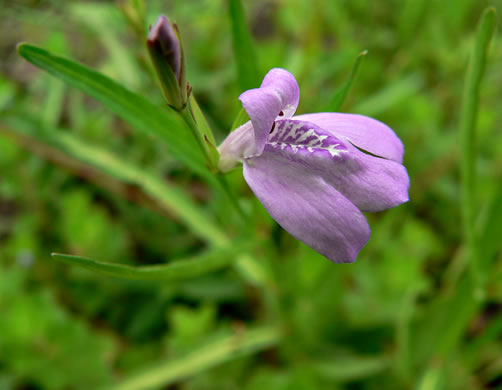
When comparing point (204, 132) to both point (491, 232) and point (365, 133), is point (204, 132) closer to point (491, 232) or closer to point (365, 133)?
point (365, 133)

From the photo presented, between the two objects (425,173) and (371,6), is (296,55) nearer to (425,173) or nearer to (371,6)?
(425,173)

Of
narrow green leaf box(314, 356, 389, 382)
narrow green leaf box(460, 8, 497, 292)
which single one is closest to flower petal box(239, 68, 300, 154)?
narrow green leaf box(460, 8, 497, 292)

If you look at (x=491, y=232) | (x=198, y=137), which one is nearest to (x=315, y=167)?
(x=198, y=137)

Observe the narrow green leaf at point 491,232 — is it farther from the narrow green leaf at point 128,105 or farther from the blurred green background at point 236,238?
the narrow green leaf at point 128,105

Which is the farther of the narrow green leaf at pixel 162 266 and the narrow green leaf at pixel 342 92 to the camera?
the narrow green leaf at pixel 342 92

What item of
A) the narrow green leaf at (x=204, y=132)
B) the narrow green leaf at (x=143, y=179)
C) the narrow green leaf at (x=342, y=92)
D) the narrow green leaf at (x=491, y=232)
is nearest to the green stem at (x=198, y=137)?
the narrow green leaf at (x=204, y=132)

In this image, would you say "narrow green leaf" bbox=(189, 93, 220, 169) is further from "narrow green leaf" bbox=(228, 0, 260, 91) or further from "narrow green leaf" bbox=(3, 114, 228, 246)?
"narrow green leaf" bbox=(3, 114, 228, 246)
